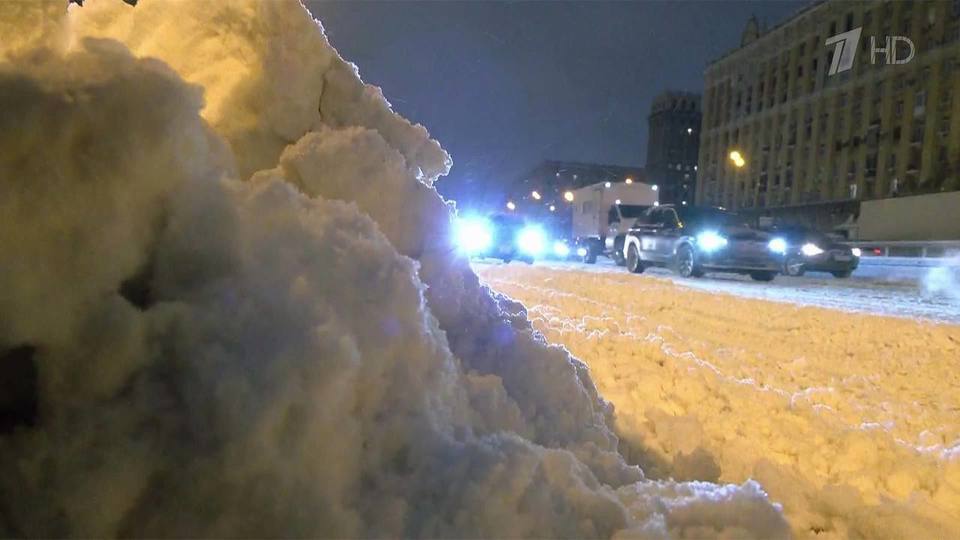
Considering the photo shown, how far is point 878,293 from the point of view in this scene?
12.4 meters

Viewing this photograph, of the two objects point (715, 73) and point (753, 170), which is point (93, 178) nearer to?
point (753, 170)

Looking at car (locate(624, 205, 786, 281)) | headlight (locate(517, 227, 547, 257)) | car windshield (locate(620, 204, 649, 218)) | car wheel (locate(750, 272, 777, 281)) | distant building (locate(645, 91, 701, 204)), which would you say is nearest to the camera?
car (locate(624, 205, 786, 281))

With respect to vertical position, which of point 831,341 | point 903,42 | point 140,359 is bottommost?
point 831,341

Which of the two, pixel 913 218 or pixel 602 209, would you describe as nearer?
pixel 602 209

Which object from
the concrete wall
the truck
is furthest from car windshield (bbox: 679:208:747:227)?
the concrete wall

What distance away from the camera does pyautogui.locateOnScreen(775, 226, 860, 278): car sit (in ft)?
56.2

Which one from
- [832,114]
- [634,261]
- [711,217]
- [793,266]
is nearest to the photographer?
[711,217]

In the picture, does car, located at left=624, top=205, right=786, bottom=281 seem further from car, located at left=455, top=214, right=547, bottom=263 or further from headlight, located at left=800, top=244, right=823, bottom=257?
car, located at left=455, top=214, right=547, bottom=263

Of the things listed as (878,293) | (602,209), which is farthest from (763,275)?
(602,209)

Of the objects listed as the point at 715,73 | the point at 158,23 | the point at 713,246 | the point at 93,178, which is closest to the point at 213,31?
the point at 158,23

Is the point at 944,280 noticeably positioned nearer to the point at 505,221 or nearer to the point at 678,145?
the point at 505,221

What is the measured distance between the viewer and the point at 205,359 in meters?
1.66

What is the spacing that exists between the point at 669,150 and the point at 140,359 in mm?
88188

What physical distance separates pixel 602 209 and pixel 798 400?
2700cm
